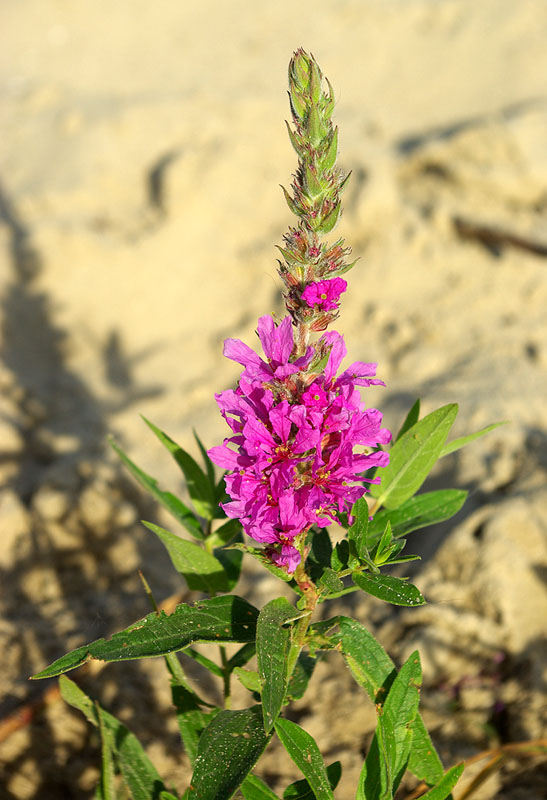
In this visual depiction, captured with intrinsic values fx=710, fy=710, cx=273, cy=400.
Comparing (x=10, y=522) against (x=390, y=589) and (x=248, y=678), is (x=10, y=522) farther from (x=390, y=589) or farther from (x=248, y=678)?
(x=390, y=589)

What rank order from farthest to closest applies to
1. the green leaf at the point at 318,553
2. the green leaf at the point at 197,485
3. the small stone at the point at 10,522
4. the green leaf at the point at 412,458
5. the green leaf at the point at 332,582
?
the small stone at the point at 10,522 < the green leaf at the point at 197,485 < the green leaf at the point at 412,458 < the green leaf at the point at 318,553 < the green leaf at the point at 332,582

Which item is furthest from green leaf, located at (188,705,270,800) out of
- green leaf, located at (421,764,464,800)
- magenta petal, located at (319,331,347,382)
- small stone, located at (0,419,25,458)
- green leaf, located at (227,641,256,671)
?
small stone, located at (0,419,25,458)

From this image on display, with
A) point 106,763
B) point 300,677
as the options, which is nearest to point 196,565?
point 300,677

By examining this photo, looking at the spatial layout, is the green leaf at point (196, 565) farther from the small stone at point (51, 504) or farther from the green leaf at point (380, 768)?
the small stone at point (51, 504)

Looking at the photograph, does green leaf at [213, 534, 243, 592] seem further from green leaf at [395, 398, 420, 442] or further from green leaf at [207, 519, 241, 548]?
green leaf at [395, 398, 420, 442]

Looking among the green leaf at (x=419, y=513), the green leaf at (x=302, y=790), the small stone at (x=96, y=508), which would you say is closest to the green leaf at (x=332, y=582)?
the green leaf at (x=419, y=513)

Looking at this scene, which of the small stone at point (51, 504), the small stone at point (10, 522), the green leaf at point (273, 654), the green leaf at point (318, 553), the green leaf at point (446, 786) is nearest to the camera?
the green leaf at point (273, 654)
